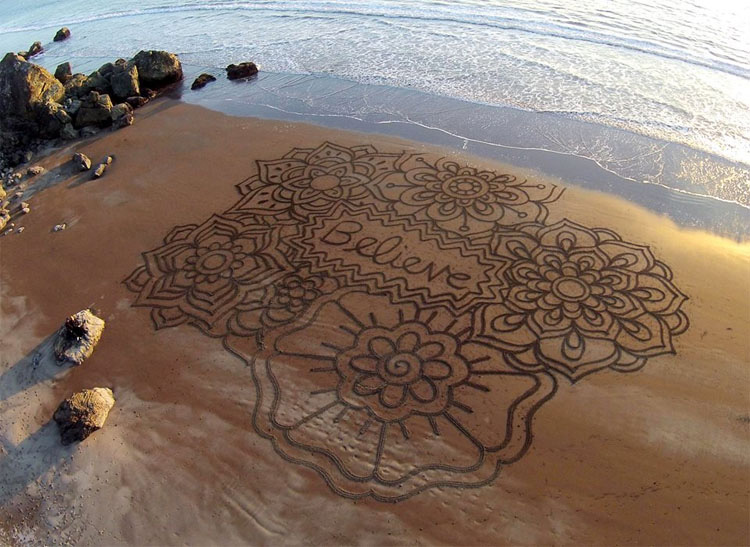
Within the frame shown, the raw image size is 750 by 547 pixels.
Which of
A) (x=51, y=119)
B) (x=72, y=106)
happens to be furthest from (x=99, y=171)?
(x=72, y=106)

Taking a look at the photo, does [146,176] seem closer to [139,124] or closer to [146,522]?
[139,124]

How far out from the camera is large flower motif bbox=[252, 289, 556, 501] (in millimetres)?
4809

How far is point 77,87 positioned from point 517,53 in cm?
1127

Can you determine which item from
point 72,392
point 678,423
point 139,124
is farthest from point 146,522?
A: point 139,124

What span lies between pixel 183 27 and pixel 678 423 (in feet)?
65.6

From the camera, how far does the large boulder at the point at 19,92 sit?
11.7 meters

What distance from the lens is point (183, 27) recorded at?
61.4 feet

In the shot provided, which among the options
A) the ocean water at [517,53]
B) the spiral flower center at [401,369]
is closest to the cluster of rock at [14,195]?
the ocean water at [517,53]

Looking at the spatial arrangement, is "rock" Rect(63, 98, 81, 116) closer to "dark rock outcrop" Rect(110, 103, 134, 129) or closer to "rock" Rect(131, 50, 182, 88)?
"dark rock outcrop" Rect(110, 103, 134, 129)

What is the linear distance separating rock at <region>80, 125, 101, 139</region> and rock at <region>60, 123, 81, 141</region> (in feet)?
0.38

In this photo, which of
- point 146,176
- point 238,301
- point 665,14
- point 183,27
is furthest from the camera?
point 183,27

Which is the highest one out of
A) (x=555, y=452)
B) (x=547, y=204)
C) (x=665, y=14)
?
(x=665, y=14)

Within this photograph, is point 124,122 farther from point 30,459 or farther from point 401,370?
point 401,370

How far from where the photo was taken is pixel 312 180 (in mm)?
8984
